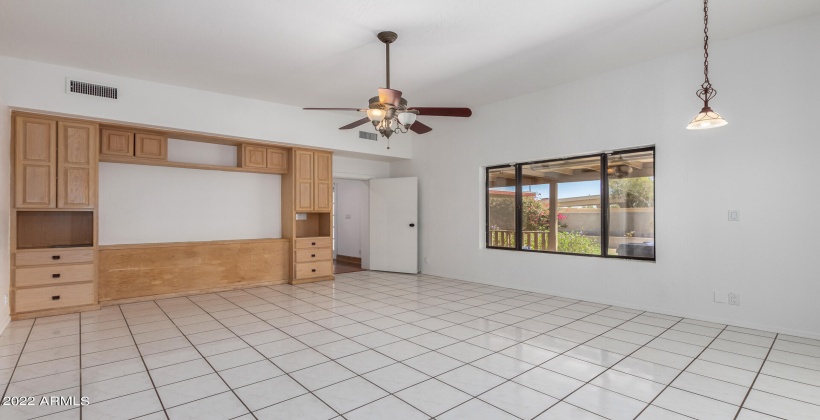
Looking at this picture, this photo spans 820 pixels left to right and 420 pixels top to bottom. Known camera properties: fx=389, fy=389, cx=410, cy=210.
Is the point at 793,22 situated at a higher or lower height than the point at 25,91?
higher

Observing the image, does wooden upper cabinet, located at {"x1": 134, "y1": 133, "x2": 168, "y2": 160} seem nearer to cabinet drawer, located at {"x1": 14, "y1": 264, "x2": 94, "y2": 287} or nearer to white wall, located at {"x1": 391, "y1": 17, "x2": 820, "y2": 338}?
cabinet drawer, located at {"x1": 14, "y1": 264, "x2": 94, "y2": 287}

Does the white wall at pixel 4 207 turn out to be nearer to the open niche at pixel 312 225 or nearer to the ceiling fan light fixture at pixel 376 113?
the open niche at pixel 312 225

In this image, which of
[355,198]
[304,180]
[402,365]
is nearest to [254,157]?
[304,180]

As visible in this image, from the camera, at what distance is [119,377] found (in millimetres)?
2736

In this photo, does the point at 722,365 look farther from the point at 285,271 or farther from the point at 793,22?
the point at 285,271

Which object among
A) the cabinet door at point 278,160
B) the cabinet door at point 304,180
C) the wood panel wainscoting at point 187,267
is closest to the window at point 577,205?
the cabinet door at point 304,180

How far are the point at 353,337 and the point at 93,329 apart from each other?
2.65 meters

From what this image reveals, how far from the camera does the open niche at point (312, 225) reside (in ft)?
22.8

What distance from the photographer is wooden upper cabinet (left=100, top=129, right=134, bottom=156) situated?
196 inches

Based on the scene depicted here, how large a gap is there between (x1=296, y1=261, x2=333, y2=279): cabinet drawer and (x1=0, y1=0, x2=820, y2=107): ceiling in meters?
2.93

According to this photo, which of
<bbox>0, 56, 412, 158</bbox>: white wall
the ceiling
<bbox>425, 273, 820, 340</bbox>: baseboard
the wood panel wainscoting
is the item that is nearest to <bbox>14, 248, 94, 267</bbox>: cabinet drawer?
the wood panel wainscoting

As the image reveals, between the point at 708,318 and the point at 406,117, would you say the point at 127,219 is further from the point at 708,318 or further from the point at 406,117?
the point at 708,318

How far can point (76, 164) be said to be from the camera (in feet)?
15.2

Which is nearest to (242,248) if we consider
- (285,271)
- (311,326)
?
(285,271)
